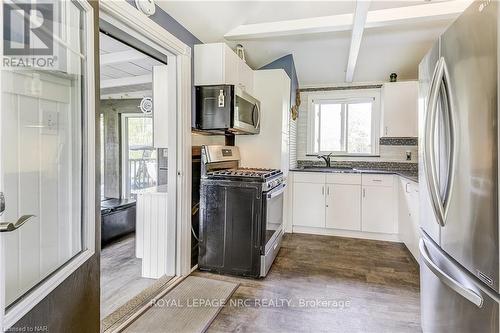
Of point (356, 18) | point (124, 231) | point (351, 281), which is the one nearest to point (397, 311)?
point (351, 281)

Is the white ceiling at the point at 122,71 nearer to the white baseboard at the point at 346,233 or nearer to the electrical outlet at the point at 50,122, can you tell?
the electrical outlet at the point at 50,122

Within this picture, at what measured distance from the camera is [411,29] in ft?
10.8

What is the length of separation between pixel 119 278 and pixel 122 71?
2.65 metres

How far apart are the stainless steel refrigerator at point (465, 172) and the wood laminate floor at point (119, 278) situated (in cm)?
209

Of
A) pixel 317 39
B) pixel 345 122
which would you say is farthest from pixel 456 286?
pixel 345 122

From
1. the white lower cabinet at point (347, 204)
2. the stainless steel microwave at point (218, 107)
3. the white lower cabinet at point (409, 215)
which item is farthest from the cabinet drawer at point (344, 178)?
the stainless steel microwave at point (218, 107)

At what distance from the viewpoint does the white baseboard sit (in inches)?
150

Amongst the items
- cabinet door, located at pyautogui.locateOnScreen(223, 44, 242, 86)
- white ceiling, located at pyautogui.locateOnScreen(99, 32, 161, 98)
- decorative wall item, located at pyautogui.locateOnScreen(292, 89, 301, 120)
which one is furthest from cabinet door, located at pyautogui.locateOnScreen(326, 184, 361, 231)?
white ceiling, located at pyautogui.locateOnScreen(99, 32, 161, 98)

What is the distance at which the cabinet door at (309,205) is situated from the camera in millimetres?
4035

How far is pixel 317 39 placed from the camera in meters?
3.58

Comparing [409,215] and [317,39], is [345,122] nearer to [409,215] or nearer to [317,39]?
[317,39]

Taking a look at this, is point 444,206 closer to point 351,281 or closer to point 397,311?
point 397,311

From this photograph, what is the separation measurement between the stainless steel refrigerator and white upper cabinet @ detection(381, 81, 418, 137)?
263 centimetres

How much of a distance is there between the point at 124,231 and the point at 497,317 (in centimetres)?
A: 410
